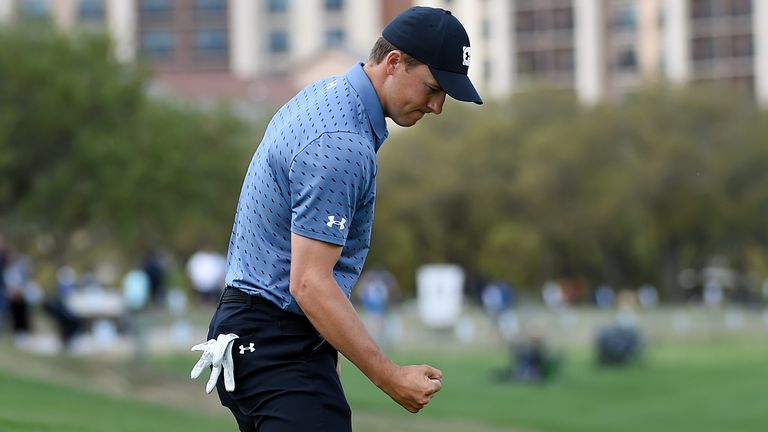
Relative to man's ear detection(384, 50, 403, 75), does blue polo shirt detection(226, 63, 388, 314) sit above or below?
below

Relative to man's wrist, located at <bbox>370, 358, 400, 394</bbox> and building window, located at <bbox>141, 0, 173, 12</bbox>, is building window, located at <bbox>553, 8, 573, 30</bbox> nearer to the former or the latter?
building window, located at <bbox>141, 0, 173, 12</bbox>

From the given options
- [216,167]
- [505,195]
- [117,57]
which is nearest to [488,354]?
[117,57]

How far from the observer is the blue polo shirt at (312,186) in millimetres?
4762

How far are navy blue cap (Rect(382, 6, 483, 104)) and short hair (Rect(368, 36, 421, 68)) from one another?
0.02m

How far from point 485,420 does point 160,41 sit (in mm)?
123961

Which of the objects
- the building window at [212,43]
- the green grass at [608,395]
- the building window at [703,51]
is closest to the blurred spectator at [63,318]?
the green grass at [608,395]

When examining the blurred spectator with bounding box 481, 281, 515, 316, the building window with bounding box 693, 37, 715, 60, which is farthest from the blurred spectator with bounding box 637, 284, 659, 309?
the building window with bounding box 693, 37, 715, 60

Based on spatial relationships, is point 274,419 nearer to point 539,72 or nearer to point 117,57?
point 117,57

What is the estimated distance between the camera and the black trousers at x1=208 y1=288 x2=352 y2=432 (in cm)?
494

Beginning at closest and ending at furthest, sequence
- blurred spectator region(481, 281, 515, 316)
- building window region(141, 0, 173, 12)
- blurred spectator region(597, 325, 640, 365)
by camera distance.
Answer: blurred spectator region(597, 325, 640, 365), blurred spectator region(481, 281, 515, 316), building window region(141, 0, 173, 12)

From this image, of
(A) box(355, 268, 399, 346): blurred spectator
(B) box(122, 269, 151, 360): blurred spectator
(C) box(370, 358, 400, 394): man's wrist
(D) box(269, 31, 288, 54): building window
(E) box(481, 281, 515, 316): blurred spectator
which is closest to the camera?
(C) box(370, 358, 400, 394): man's wrist

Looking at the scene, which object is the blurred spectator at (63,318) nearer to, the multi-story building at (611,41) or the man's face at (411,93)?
the man's face at (411,93)

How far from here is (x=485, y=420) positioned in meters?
26.1

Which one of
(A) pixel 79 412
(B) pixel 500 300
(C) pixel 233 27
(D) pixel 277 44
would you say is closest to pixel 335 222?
(A) pixel 79 412
